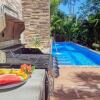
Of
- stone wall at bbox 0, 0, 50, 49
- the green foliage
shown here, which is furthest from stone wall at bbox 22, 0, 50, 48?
the green foliage

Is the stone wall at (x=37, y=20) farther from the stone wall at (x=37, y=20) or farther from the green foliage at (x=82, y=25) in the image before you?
the green foliage at (x=82, y=25)

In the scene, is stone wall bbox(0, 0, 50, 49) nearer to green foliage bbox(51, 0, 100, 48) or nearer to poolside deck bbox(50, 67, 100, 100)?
poolside deck bbox(50, 67, 100, 100)

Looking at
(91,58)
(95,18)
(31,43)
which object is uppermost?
(95,18)

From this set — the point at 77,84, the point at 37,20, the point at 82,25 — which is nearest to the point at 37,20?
the point at 37,20

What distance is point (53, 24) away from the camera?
85.8 ft

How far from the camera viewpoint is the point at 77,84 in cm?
671

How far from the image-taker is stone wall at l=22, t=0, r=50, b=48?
42.1 ft

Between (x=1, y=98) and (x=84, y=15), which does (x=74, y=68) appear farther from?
(x=84, y=15)

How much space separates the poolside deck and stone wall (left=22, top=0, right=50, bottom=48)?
4046mm

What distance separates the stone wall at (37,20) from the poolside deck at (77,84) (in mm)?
4046

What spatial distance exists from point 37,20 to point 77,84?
6689 mm

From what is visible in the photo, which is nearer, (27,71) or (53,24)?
(27,71)

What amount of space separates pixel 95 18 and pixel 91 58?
17.4 ft

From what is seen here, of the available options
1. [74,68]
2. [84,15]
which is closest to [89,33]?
[84,15]
